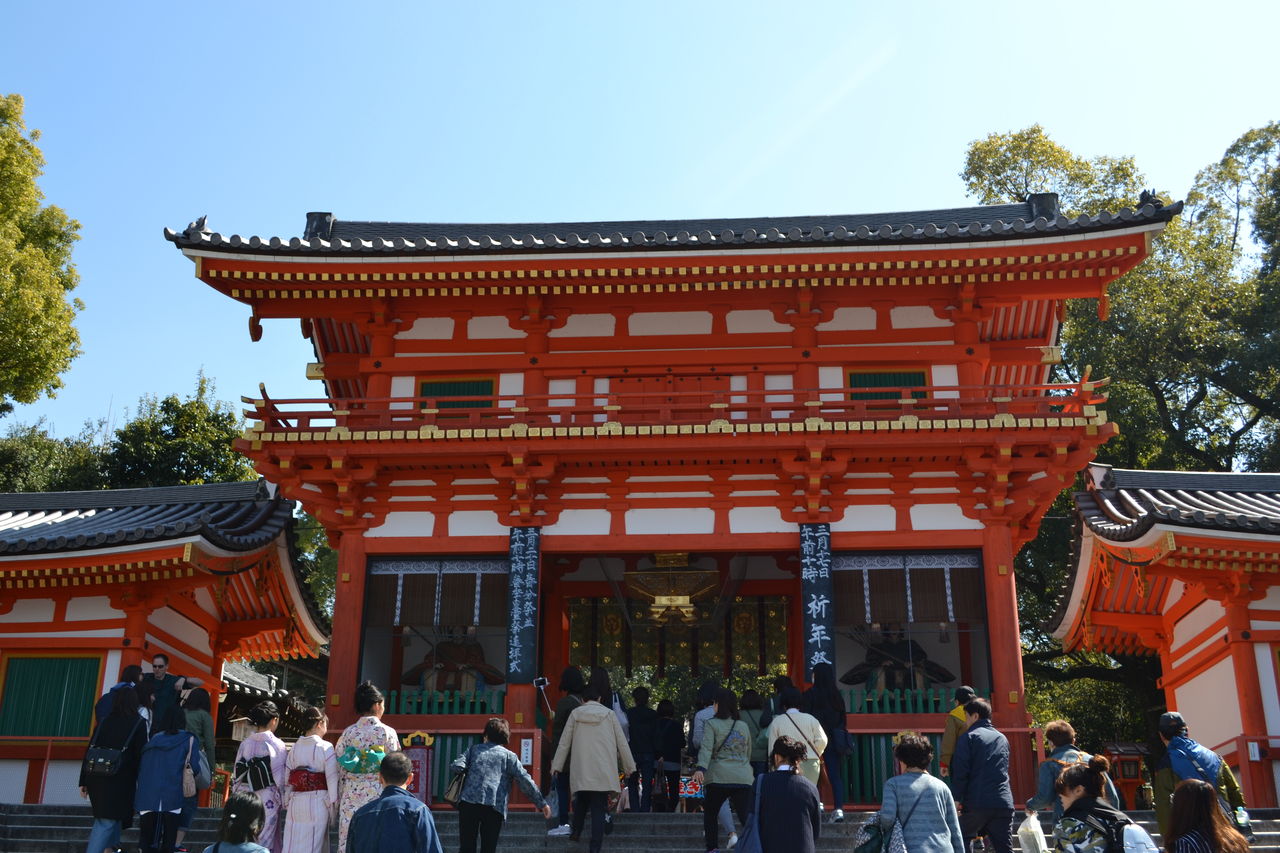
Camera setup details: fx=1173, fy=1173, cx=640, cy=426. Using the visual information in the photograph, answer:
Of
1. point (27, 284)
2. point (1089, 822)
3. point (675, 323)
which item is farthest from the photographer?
point (27, 284)

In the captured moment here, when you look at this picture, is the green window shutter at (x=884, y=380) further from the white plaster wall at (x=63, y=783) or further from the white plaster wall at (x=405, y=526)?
the white plaster wall at (x=63, y=783)

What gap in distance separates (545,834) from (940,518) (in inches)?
256

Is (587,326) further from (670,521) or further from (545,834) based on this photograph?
(545,834)

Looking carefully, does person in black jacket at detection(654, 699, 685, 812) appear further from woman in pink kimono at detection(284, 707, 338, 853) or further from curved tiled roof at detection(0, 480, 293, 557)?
curved tiled roof at detection(0, 480, 293, 557)

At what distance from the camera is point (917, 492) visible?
15.0 meters

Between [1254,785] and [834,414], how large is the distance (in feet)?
21.8

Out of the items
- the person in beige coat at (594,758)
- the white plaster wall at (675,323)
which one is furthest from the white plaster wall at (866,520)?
the person in beige coat at (594,758)

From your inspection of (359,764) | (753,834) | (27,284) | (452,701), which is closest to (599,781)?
(359,764)

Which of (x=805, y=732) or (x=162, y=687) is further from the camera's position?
(x=162, y=687)

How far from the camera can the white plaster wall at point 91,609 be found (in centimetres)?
1577

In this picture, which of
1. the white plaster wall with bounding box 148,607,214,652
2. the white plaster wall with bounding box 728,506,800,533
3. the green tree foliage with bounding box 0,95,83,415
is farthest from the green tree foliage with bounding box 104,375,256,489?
the white plaster wall with bounding box 728,506,800,533

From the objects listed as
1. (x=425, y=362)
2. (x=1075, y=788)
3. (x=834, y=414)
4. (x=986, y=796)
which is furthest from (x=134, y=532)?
(x=1075, y=788)

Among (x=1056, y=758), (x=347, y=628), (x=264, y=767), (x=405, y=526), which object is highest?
(x=405, y=526)

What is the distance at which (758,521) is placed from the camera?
15.0 metres
